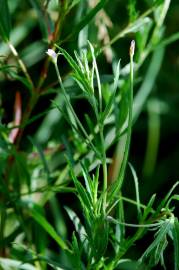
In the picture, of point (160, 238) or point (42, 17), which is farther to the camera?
point (42, 17)

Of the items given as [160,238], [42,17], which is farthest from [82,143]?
[160,238]

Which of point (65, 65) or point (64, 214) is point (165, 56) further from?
point (64, 214)

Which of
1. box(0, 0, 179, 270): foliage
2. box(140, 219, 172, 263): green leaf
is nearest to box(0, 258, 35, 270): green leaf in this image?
box(0, 0, 179, 270): foliage

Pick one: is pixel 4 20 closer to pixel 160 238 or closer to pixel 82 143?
pixel 82 143

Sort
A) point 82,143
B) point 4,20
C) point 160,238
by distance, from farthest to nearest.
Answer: point 82,143 → point 4,20 → point 160,238

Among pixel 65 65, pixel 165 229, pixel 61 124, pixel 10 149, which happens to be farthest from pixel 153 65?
pixel 165 229

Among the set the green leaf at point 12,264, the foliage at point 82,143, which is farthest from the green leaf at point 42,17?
the green leaf at point 12,264

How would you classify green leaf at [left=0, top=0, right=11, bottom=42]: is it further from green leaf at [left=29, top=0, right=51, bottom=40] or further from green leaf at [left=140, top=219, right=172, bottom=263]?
green leaf at [left=140, top=219, right=172, bottom=263]

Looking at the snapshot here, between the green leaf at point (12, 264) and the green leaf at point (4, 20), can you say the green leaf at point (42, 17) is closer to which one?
the green leaf at point (4, 20)
